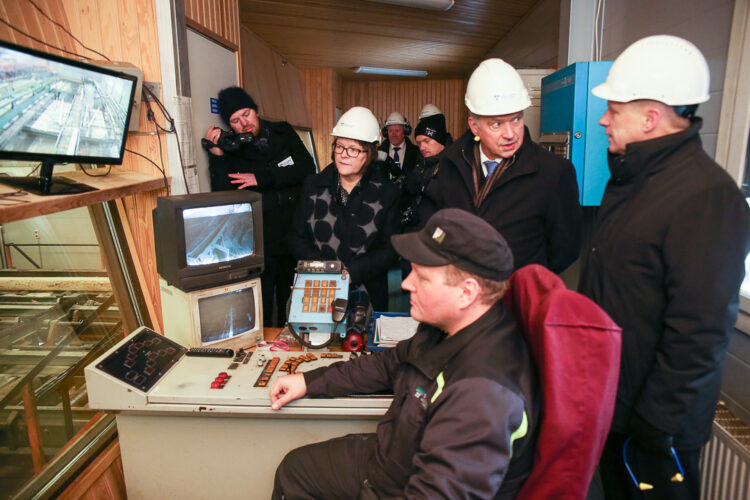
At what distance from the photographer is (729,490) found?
62.2 inches

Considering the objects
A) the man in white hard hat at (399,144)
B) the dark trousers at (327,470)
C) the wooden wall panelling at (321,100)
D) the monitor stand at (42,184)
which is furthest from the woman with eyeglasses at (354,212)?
the wooden wall panelling at (321,100)

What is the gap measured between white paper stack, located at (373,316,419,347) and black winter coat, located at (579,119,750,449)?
86 centimetres

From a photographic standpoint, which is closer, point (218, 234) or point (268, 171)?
point (218, 234)

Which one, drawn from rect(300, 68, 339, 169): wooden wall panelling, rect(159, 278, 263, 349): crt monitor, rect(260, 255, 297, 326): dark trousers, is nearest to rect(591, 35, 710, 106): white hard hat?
rect(159, 278, 263, 349): crt monitor

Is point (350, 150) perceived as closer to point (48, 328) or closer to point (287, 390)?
point (287, 390)

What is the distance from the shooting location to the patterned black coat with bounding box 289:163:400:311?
8.26 feet

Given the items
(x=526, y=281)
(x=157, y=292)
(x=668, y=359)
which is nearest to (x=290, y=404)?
(x=526, y=281)

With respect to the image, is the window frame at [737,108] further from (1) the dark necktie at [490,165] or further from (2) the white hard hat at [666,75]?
(1) the dark necktie at [490,165]

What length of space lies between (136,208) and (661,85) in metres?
2.38

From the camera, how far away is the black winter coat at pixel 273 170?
9.66ft

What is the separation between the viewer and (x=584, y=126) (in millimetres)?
2512

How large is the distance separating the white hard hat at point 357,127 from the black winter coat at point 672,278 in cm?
133

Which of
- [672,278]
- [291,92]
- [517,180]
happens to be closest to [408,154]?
[291,92]

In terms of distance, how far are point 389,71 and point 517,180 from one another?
6385 mm
